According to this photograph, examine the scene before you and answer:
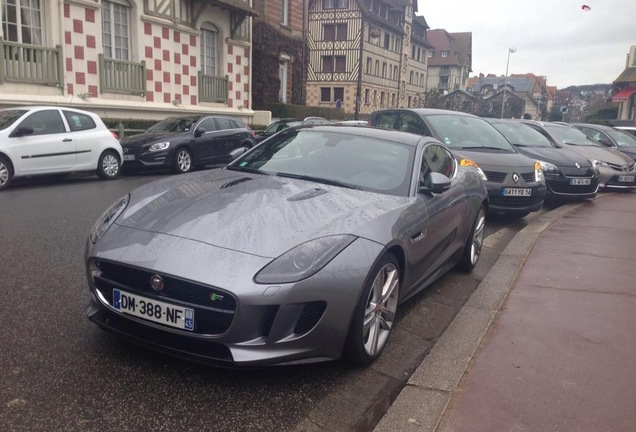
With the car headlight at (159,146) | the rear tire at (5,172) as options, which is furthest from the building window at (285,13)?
the rear tire at (5,172)

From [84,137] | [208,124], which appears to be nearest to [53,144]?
[84,137]

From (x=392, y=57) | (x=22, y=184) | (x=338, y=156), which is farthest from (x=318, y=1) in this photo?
(x=338, y=156)

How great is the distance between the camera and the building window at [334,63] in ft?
167

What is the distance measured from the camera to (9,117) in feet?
33.8

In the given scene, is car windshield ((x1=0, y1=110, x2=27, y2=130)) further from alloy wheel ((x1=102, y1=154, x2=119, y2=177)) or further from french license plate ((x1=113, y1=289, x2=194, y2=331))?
french license plate ((x1=113, y1=289, x2=194, y2=331))

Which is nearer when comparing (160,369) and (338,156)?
(160,369)

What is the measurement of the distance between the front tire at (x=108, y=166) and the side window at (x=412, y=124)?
21.1 feet

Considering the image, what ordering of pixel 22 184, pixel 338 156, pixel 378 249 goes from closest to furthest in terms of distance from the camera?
pixel 378 249, pixel 338 156, pixel 22 184

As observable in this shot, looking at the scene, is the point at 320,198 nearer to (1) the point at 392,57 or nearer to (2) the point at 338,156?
(2) the point at 338,156

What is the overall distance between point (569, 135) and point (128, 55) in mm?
13575

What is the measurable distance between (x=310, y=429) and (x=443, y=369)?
3.59 feet

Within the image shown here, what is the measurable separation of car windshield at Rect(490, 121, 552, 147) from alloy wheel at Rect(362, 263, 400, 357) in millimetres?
8533

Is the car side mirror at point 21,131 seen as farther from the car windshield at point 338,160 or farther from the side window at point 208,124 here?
the car windshield at point 338,160

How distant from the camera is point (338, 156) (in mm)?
4441
